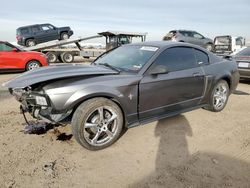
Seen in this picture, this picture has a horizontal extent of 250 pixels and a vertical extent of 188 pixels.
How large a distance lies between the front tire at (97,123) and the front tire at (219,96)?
7.88 ft

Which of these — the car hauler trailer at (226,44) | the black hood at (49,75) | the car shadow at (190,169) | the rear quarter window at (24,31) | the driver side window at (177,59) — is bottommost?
the car shadow at (190,169)

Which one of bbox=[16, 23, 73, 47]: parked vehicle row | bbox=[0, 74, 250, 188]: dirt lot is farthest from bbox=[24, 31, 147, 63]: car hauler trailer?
bbox=[0, 74, 250, 188]: dirt lot

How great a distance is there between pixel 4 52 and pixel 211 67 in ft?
28.1

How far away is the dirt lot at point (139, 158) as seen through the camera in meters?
2.81

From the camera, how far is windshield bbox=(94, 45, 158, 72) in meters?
3.93

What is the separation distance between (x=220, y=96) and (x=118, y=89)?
9.38 ft

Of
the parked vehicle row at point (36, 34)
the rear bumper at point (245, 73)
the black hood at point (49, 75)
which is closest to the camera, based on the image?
the black hood at point (49, 75)

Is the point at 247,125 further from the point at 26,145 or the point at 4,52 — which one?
the point at 4,52

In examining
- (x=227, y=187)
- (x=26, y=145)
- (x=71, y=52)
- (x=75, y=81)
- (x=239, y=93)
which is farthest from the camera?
(x=71, y=52)

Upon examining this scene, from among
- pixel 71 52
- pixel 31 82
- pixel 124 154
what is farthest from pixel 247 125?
pixel 71 52

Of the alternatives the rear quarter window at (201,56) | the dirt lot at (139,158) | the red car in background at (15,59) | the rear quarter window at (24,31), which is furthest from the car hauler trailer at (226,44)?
the dirt lot at (139,158)

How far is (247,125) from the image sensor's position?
15.1ft

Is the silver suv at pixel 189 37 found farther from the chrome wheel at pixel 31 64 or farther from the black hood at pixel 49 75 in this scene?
the black hood at pixel 49 75

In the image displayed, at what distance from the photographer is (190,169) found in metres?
3.06
